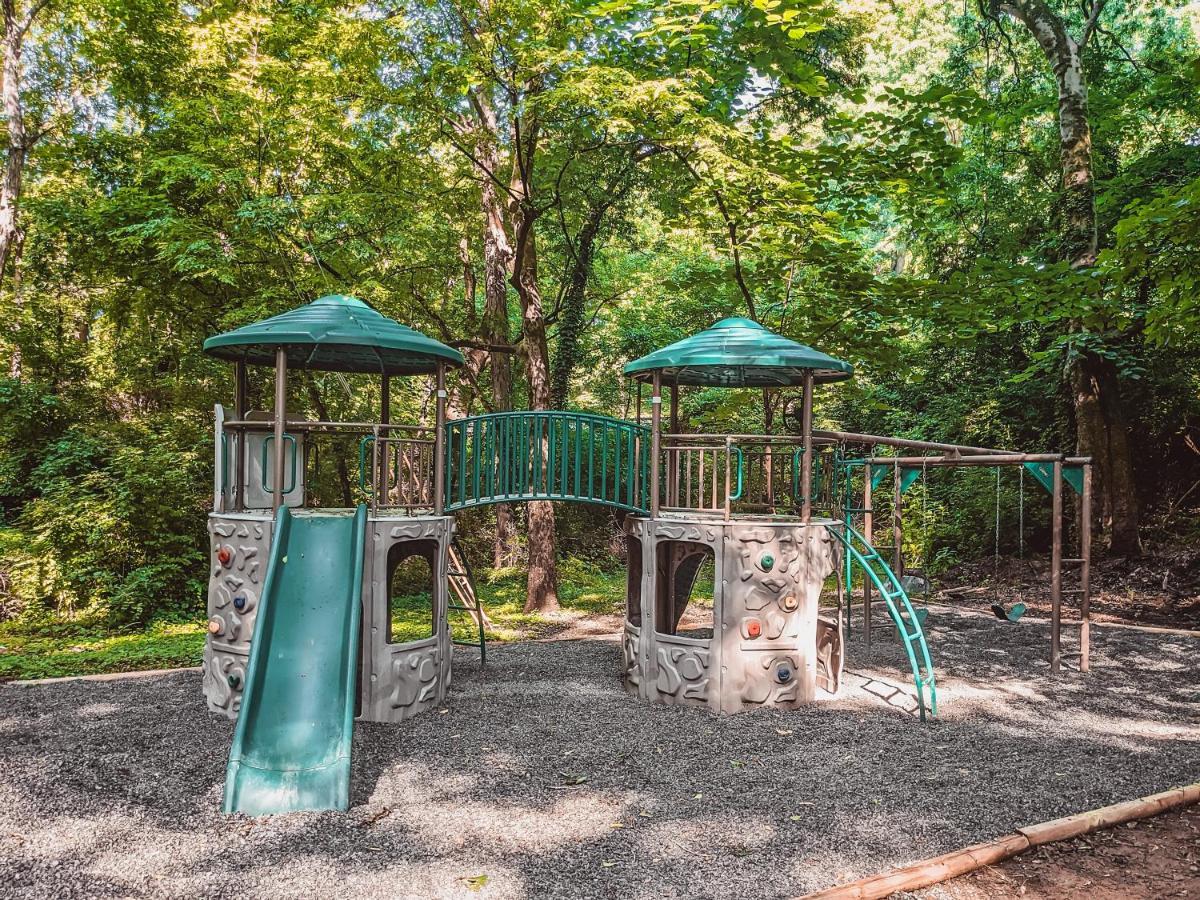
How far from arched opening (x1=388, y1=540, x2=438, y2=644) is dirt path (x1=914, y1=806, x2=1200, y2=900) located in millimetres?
5079

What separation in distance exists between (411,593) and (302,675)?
9.48 m

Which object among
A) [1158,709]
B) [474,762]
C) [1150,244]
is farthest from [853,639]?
[474,762]

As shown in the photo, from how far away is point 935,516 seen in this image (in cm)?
1839

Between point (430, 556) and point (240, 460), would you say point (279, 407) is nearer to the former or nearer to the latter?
point (240, 460)

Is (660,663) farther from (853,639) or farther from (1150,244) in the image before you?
(1150,244)

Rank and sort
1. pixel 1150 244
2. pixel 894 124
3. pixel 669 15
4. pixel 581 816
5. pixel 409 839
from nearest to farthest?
pixel 409 839 < pixel 581 816 < pixel 1150 244 < pixel 669 15 < pixel 894 124

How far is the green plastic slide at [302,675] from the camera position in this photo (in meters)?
5.18

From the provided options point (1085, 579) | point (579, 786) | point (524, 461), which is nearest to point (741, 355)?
point (524, 461)

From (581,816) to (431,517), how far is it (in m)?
3.50

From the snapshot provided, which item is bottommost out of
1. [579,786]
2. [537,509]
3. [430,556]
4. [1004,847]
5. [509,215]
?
[579,786]

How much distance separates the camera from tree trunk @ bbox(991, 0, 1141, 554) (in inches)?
534

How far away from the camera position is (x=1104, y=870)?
436 cm

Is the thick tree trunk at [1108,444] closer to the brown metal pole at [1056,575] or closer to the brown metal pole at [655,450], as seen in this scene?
the brown metal pole at [1056,575]

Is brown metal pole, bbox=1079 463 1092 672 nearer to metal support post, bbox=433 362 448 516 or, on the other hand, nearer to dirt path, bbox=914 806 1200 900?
dirt path, bbox=914 806 1200 900
